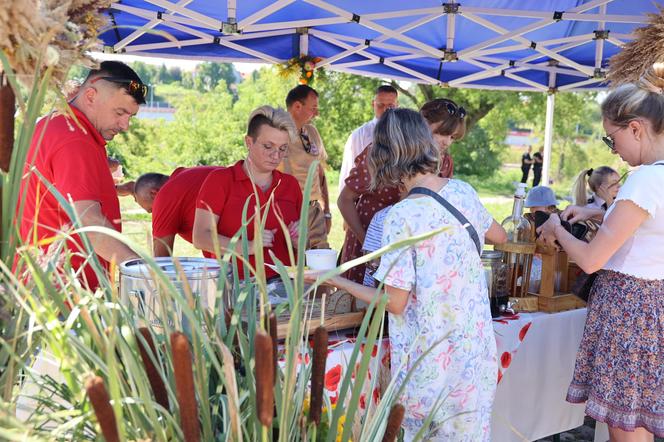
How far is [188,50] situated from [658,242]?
14.5ft

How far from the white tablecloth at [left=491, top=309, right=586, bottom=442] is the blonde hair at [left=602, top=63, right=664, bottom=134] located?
866 millimetres

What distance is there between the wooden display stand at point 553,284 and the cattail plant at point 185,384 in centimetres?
215

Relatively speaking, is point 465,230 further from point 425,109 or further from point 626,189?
point 425,109

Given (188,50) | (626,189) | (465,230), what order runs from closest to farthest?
(465,230) < (626,189) < (188,50)

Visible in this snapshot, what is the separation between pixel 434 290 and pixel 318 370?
1066mm

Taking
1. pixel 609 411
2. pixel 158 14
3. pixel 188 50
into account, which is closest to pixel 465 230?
pixel 609 411

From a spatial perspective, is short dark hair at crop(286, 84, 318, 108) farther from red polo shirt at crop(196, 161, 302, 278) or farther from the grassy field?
red polo shirt at crop(196, 161, 302, 278)

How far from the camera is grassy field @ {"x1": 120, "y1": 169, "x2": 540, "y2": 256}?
7588 millimetres

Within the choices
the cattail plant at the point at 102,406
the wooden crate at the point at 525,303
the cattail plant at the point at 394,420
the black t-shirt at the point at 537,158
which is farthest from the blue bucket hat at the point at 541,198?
the black t-shirt at the point at 537,158

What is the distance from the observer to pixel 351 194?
Answer: 2.91 metres

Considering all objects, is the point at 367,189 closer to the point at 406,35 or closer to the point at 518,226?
the point at 518,226

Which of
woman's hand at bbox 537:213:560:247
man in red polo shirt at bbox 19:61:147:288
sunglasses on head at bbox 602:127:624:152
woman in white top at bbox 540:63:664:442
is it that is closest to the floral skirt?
woman in white top at bbox 540:63:664:442

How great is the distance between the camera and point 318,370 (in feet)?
2.59

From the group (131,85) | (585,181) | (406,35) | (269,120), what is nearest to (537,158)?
(406,35)
